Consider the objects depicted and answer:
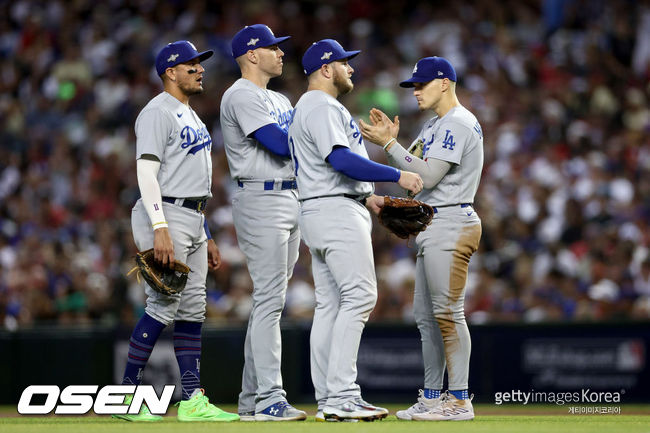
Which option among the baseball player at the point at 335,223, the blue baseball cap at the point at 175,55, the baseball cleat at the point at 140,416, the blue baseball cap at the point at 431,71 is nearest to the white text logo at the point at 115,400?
the baseball cleat at the point at 140,416

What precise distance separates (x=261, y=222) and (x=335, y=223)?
0.60m

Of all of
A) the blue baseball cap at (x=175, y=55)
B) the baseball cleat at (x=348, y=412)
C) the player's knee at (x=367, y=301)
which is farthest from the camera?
the blue baseball cap at (x=175, y=55)

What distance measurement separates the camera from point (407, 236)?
6.31 metres

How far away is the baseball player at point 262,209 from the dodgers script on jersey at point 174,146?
0.20 meters

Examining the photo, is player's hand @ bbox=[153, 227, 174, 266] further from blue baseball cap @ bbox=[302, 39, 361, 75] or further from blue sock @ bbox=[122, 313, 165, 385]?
blue baseball cap @ bbox=[302, 39, 361, 75]

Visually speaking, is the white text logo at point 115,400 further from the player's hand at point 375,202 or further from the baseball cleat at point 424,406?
the player's hand at point 375,202

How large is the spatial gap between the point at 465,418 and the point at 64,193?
8.84 metres

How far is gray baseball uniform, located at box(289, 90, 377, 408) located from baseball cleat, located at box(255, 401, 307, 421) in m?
0.23

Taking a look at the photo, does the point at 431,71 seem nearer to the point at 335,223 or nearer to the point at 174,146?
the point at 335,223

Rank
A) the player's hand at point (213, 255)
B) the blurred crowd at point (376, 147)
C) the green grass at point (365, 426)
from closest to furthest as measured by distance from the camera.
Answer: the green grass at point (365, 426), the player's hand at point (213, 255), the blurred crowd at point (376, 147)

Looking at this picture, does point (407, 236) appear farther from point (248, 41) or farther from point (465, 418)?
point (248, 41)

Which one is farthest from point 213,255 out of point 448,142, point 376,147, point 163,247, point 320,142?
point 376,147

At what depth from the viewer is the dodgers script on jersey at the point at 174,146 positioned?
6.30m

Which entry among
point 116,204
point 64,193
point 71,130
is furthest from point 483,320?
point 71,130
